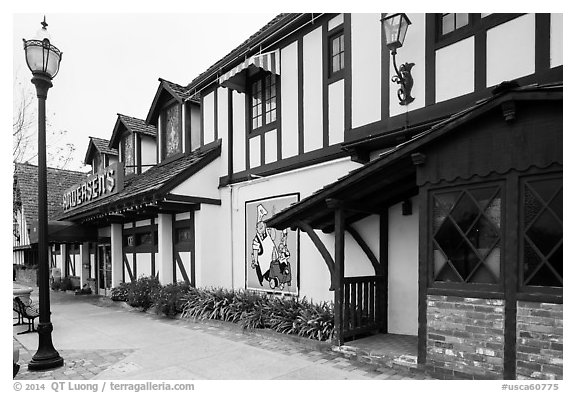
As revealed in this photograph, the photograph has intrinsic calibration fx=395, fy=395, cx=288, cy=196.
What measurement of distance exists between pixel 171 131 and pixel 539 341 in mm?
11715

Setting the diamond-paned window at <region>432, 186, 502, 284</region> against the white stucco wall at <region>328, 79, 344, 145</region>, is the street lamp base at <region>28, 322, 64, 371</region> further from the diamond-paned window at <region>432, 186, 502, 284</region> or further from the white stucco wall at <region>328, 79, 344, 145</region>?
the white stucco wall at <region>328, 79, 344, 145</region>

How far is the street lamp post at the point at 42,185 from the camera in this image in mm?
5602

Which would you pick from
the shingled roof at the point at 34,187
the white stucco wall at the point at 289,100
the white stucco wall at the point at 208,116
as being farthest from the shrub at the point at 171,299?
the shingled roof at the point at 34,187

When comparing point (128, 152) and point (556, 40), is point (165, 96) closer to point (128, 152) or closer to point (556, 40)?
point (128, 152)

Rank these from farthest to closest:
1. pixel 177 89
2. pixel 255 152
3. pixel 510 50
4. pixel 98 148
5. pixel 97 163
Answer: pixel 97 163 → pixel 98 148 → pixel 177 89 → pixel 255 152 → pixel 510 50

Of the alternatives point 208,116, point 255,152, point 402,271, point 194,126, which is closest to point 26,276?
point 194,126

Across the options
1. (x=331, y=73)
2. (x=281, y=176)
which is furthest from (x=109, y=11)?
(x=281, y=176)

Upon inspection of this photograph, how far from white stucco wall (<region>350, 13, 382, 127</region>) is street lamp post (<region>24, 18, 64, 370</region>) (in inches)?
188

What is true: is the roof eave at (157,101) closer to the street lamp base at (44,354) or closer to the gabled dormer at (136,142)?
the gabled dormer at (136,142)

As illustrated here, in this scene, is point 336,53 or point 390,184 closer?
point 390,184

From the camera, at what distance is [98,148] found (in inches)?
689

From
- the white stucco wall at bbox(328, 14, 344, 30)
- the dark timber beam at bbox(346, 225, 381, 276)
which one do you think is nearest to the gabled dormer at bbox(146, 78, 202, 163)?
the white stucco wall at bbox(328, 14, 344, 30)

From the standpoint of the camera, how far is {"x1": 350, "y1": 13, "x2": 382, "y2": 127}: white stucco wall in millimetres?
6738
